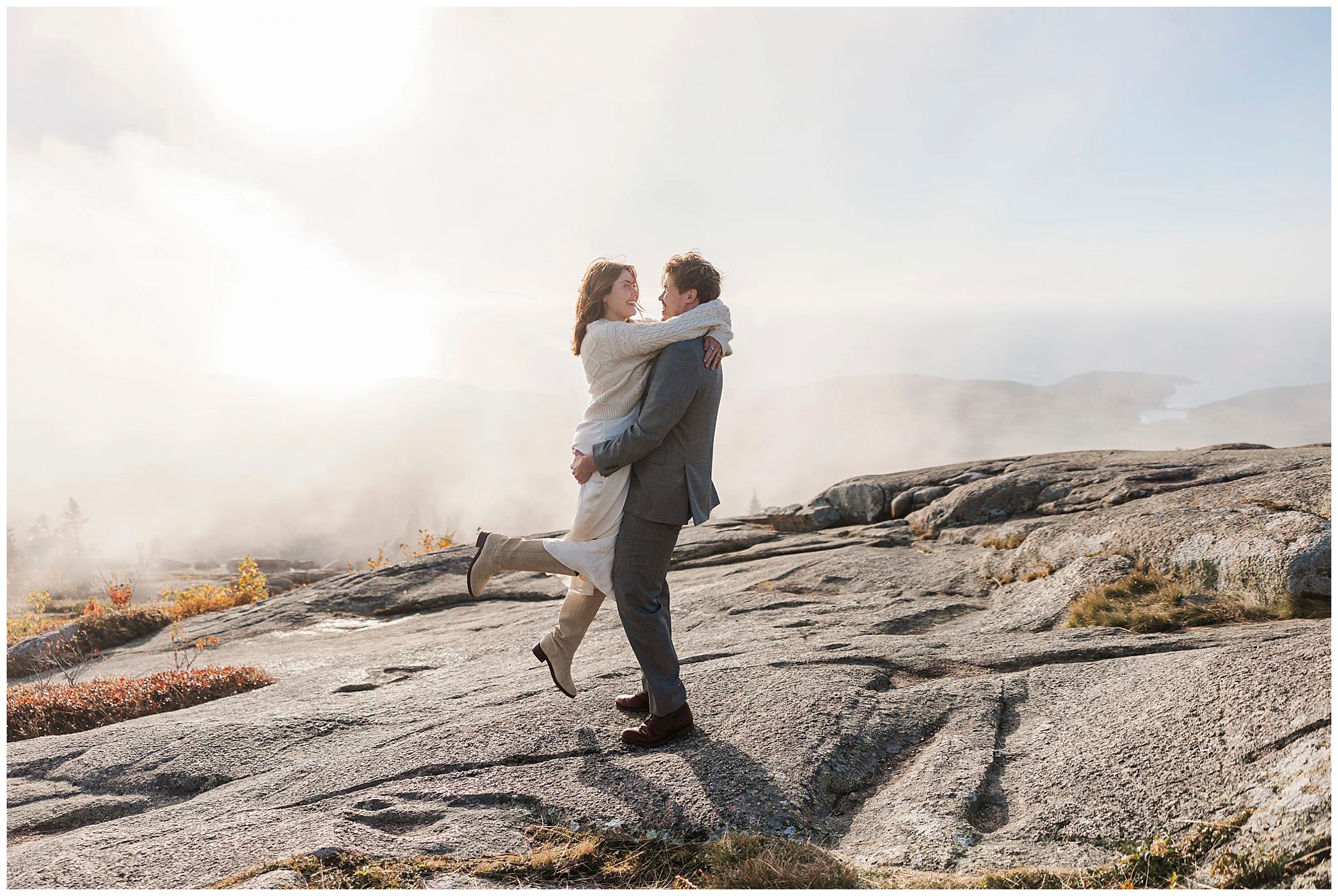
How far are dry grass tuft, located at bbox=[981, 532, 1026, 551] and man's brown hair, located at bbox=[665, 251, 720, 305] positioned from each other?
7826mm

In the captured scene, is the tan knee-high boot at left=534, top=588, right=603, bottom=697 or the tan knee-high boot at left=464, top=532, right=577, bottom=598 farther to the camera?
the tan knee-high boot at left=534, top=588, right=603, bottom=697

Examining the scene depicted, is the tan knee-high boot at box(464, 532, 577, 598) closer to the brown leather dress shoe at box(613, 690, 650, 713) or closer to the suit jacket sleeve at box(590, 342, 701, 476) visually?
the suit jacket sleeve at box(590, 342, 701, 476)

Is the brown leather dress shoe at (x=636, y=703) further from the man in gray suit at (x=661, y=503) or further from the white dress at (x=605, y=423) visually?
the white dress at (x=605, y=423)

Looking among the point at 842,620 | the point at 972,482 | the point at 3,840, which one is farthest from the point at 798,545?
the point at 3,840

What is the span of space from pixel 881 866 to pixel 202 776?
5.43m

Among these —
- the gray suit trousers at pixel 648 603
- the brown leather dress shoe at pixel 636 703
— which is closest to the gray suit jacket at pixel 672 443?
the gray suit trousers at pixel 648 603

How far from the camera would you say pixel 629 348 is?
588 cm

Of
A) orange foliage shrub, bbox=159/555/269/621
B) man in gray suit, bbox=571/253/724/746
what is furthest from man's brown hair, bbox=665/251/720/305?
orange foliage shrub, bbox=159/555/269/621

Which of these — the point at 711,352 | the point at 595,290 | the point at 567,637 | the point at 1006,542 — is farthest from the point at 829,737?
the point at 1006,542

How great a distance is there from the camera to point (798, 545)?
15.2 metres

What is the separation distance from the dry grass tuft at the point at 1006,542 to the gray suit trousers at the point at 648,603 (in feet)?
25.1

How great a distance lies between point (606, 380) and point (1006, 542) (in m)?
8.78

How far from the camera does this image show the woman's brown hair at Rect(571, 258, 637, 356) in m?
6.10

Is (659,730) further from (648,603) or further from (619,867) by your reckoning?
(619,867)
